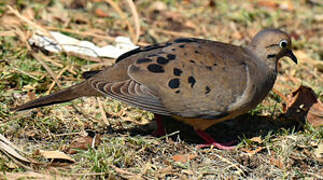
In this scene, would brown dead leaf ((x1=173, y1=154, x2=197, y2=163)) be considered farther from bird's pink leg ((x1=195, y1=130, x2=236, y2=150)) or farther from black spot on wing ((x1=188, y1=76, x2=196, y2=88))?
black spot on wing ((x1=188, y1=76, x2=196, y2=88))

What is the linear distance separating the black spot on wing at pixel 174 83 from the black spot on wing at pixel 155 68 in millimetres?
107

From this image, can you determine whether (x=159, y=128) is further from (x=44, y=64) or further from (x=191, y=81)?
(x=44, y=64)

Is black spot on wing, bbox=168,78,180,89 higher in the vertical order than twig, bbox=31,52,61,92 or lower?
lower

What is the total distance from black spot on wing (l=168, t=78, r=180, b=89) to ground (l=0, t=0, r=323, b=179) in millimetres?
499

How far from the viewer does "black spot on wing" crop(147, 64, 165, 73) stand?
3.62 meters

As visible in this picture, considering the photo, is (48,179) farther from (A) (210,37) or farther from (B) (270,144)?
(A) (210,37)

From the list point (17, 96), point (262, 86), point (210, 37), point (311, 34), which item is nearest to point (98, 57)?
point (17, 96)

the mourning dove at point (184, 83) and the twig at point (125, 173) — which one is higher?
the mourning dove at point (184, 83)

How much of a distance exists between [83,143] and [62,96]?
1.27ft

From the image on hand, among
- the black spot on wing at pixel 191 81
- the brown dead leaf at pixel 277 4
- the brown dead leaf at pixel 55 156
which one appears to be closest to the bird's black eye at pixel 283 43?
the black spot on wing at pixel 191 81

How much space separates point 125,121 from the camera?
4.23 m

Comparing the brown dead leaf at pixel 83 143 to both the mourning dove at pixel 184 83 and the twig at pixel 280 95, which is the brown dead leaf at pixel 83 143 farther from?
the twig at pixel 280 95

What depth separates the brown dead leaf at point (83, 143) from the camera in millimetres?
3617

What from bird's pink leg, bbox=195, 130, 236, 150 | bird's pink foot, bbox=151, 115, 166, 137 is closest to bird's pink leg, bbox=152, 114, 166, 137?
bird's pink foot, bbox=151, 115, 166, 137
